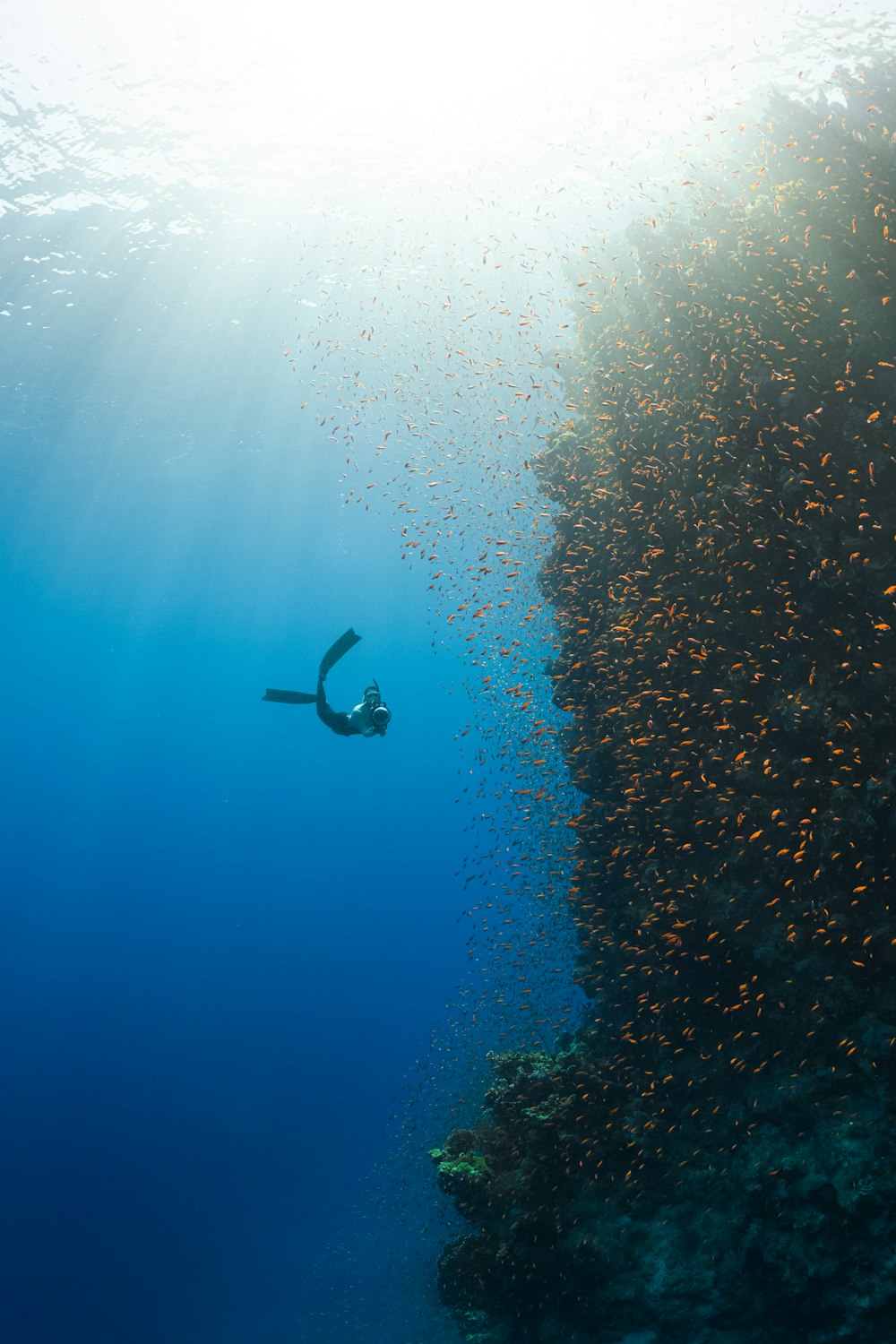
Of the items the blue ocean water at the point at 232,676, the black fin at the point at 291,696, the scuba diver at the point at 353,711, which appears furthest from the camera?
the blue ocean water at the point at 232,676

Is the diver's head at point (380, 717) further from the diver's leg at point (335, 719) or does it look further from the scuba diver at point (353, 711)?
the diver's leg at point (335, 719)

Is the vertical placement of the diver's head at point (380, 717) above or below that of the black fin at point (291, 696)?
below

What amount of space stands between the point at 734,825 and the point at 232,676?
301 feet

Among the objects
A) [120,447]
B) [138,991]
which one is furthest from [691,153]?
[138,991]

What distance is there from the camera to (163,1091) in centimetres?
4834

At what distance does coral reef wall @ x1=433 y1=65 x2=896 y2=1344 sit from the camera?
6.68 metres

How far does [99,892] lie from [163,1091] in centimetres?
3111

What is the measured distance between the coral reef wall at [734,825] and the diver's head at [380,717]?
339 centimetres

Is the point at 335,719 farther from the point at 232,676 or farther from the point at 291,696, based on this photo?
the point at 232,676

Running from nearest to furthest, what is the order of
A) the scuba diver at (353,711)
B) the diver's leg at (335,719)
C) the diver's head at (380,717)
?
the diver's head at (380,717) → the scuba diver at (353,711) → the diver's leg at (335,719)

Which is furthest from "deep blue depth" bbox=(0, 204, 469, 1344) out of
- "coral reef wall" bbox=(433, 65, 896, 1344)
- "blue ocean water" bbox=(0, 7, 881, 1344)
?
"coral reef wall" bbox=(433, 65, 896, 1344)

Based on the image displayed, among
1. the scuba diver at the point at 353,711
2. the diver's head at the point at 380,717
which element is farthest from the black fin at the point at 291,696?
the diver's head at the point at 380,717

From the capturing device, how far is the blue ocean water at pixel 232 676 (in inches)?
702

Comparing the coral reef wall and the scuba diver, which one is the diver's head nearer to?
the scuba diver
